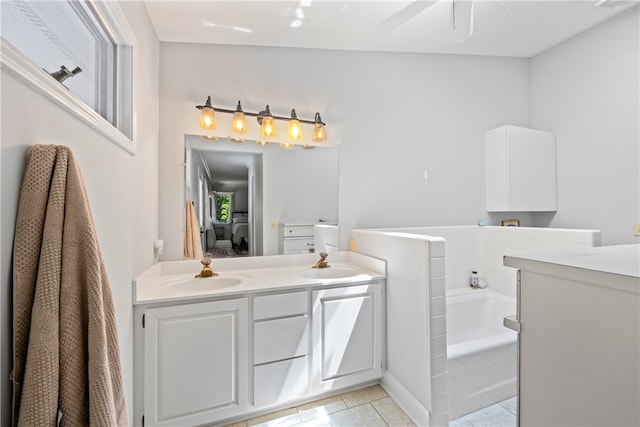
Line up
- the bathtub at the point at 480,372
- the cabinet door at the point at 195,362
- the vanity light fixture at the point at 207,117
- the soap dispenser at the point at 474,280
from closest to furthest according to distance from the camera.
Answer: the cabinet door at the point at 195,362 < the bathtub at the point at 480,372 < the vanity light fixture at the point at 207,117 < the soap dispenser at the point at 474,280

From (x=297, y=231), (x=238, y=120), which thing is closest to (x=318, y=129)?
(x=238, y=120)

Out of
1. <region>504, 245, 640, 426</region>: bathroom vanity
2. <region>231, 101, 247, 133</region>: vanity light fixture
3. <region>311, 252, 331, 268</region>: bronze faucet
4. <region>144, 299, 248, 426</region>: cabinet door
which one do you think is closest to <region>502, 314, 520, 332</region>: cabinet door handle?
<region>504, 245, 640, 426</region>: bathroom vanity

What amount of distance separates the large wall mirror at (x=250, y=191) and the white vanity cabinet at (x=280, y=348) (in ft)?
2.12

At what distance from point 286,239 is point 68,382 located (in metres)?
1.71

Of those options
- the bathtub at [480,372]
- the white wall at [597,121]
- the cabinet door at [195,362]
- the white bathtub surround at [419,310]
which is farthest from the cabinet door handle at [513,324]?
the white wall at [597,121]

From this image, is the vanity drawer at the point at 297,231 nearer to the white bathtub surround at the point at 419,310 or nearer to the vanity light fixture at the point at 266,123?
the white bathtub surround at the point at 419,310

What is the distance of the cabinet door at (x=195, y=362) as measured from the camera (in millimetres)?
1480

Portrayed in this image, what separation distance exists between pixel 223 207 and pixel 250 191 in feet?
0.80

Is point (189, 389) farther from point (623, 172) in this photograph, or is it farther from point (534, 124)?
point (534, 124)

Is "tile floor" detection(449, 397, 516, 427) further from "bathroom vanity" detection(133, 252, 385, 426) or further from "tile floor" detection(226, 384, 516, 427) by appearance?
"bathroom vanity" detection(133, 252, 385, 426)

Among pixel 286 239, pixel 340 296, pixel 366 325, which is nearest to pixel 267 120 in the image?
pixel 286 239

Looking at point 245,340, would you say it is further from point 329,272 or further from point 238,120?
point 238,120

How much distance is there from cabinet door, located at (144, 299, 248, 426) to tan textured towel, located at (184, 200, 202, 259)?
2.13 feet

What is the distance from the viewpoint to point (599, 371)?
0.62 m
